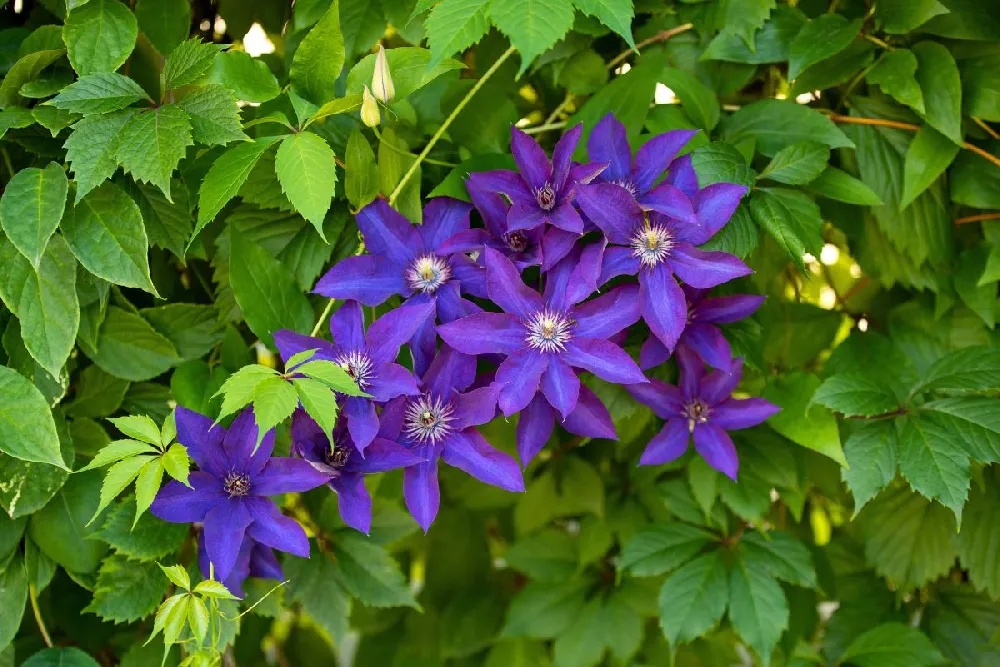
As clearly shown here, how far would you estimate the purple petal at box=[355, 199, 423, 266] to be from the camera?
2.92ft

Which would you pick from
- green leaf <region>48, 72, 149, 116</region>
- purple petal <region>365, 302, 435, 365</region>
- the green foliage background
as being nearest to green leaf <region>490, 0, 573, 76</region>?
the green foliage background

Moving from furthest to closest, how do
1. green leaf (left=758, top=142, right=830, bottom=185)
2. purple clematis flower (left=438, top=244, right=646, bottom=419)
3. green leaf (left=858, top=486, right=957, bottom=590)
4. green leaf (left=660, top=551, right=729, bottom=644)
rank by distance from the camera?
green leaf (left=858, top=486, right=957, bottom=590) < green leaf (left=660, top=551, right=729, bottom=644) < green leaf (left=758, top=142, right=830, bottom=185) < purple clematis flower (left=438, top=244, right=646, bottom=419)

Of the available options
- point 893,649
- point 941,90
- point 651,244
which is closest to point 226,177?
point 651,244

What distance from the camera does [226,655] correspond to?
997 mm

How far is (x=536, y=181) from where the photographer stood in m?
0.86

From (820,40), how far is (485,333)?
485 mm

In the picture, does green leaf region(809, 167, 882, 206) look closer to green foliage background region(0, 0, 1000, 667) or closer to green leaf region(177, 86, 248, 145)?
green foliage background region(0, 0, 1000, 667)

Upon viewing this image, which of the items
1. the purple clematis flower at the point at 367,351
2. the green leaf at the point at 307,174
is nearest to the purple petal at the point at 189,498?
the purple clematis flower at the point at 367,351

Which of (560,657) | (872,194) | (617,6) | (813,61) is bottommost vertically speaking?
(560,657)

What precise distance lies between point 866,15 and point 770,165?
0.24m

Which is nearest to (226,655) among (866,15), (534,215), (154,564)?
(154,564)

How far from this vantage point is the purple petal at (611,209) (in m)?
0.82

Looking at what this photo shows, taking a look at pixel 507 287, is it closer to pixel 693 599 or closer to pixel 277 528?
pixel 277 528

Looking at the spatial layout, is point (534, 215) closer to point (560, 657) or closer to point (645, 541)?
point (645, 541)
